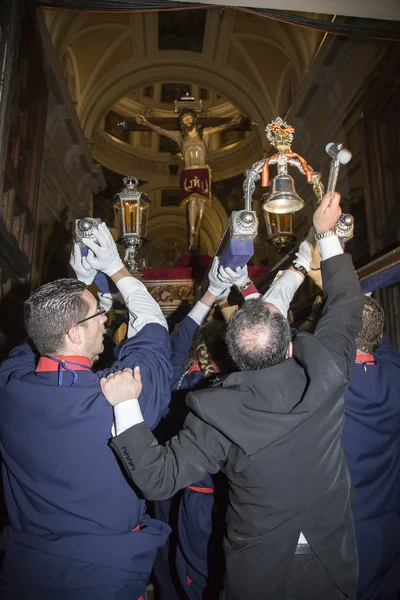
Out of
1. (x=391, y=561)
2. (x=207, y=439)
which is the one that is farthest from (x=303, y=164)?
(x=391, y=561)

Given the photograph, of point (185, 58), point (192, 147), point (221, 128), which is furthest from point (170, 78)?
point (192, 147)

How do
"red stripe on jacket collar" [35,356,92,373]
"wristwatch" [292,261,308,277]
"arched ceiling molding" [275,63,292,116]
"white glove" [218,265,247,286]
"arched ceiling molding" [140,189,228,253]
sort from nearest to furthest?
"red stripe on jacket collar" [35,356,92,373] < "white glove" [218,265,247,286] < "wristwatch" [292,261,308,277] < "arched ceiling molding" [275,63,292,116] < "arched ceiling molding" [140,189,228,253]

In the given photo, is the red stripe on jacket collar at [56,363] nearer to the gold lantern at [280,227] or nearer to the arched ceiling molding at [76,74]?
the gold lantern at [280,227]

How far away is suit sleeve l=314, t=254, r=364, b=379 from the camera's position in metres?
1.68

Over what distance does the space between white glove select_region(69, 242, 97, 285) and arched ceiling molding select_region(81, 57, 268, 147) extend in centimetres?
938

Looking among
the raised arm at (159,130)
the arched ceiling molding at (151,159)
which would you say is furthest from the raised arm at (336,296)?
the arched ceiling molding at (151,159)

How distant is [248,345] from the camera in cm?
166

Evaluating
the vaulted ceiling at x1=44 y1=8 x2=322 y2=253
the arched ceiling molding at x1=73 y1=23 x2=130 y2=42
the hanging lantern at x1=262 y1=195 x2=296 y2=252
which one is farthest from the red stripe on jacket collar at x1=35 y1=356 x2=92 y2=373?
the arched ceiling molding at x1=73 y1=23 x2=130 y2=42

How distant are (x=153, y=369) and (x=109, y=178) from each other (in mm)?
15914

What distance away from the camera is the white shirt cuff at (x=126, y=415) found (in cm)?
161

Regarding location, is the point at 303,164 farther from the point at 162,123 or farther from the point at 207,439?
the point at 162,123

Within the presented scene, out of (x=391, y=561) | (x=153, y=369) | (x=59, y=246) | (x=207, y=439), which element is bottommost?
(x=391, y=561)

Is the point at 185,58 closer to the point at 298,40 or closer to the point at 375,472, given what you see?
the point at 298,40

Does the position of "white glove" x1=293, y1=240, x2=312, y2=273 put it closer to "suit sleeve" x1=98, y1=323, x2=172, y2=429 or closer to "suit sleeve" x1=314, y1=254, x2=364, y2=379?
"suit sleeve" x1=314, y1=254, x2=364, y2=379
